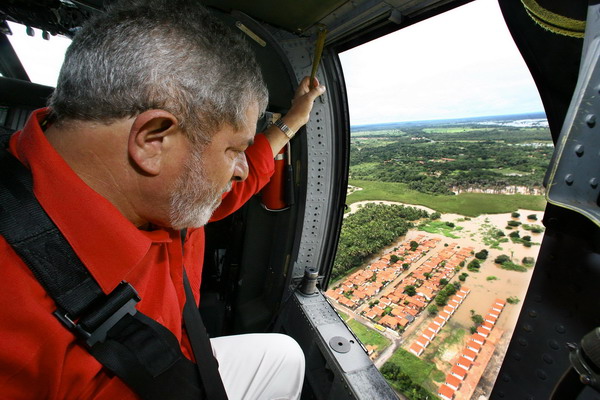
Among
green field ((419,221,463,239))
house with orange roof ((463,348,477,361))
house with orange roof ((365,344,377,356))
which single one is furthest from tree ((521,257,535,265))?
house with orange roof ((365,344,377,356))

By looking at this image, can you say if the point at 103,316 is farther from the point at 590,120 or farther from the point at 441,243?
the point at 441,243

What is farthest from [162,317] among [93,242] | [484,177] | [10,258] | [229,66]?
[484,177]

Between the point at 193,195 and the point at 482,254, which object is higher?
the point at 193,195

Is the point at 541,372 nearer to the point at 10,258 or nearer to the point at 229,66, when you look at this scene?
the point at 229,66

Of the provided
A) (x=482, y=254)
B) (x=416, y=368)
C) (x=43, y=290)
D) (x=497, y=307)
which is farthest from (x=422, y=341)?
(x=43, y=290)

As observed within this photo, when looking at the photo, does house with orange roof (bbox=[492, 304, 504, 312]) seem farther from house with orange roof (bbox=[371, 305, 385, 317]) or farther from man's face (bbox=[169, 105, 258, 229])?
man's face (bbox=[169, 105, 258, 229])

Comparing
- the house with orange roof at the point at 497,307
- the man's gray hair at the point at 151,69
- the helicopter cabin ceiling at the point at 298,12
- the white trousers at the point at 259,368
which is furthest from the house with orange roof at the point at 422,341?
the helicopter cabin ceiling at the point at 298,12
